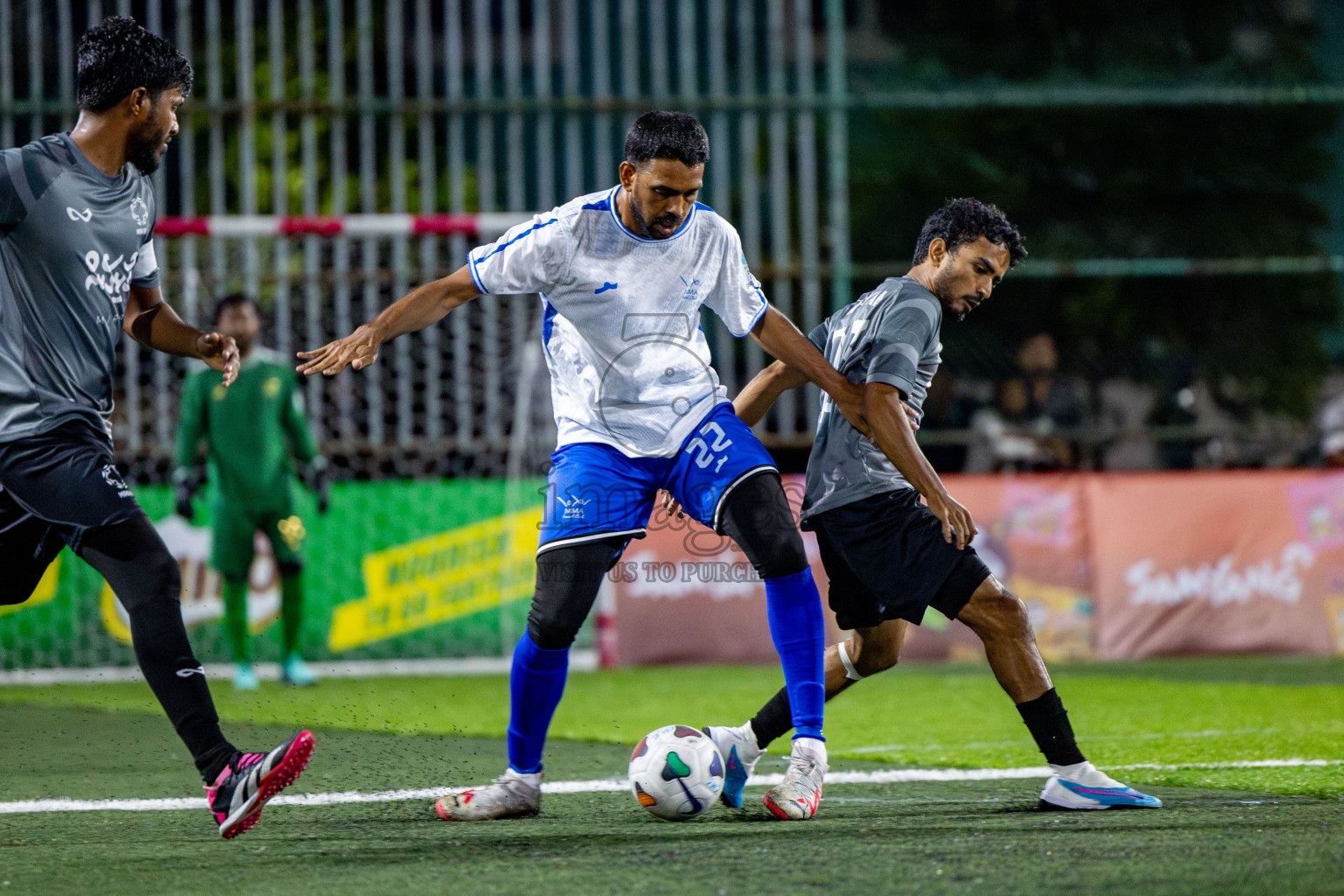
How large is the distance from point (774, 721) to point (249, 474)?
207 inches

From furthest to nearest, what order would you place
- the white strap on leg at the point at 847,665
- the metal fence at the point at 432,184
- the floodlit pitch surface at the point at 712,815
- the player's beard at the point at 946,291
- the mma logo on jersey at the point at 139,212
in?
the metal fence at the point at 432,184
the white strap on leg at the point at 847,665
the player's beard at the point at 946,291
the mma logo on jersey at the point at 139,212
the floodlit pitch surface at the point at 712,815

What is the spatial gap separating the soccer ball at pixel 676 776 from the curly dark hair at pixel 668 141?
1666 mm

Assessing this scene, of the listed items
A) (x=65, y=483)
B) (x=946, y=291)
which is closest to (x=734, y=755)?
(x=946, y=291)

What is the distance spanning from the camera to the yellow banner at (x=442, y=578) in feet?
34.1

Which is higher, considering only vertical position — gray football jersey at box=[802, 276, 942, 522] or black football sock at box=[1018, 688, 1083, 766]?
gray football jersey at box=[802, 276, 942, 522]

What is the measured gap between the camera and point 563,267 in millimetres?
4586

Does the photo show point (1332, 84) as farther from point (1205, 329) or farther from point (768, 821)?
point (768, 821)

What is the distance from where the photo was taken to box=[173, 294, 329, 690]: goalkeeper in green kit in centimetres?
913

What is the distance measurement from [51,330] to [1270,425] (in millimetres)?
10269

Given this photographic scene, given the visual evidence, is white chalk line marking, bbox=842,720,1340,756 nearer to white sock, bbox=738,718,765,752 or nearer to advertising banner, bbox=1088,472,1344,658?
white sock, bbox=738,718,765,752

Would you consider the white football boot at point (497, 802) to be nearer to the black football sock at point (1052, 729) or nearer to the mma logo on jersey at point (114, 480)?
the mma logo on jersey at point (114, 480)

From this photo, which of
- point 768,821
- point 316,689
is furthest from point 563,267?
point 316,689

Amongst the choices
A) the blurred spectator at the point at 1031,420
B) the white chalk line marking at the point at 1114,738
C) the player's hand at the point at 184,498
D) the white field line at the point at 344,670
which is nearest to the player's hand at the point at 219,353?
the white chalk line marking at the point at 1114,738

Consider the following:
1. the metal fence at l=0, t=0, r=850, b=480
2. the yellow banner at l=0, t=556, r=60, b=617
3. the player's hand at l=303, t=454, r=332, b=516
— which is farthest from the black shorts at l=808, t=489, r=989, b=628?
the yellow banner at l=0, t=556, r=60, b=617
